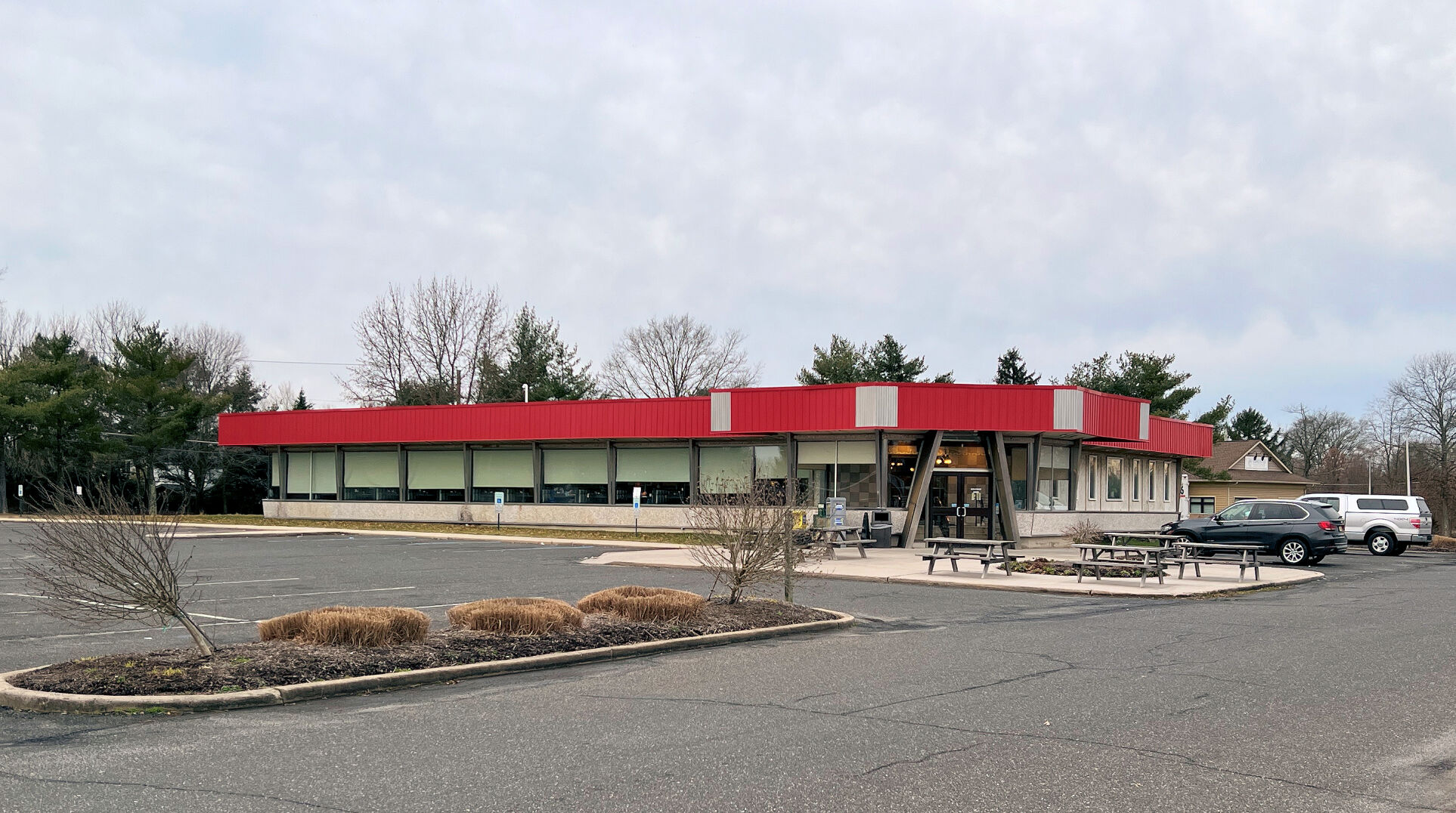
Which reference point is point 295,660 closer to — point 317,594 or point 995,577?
point 317,594

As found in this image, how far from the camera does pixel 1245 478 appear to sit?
77.4 metres

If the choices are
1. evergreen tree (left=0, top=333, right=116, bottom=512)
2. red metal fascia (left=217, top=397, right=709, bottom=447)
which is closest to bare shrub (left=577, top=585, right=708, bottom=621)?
red metal fascia (left=217, top=397, right=709, bottom=447)

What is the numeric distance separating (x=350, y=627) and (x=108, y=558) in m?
2.16

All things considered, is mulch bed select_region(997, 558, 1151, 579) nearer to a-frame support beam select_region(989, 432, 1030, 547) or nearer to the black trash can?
the black trash can

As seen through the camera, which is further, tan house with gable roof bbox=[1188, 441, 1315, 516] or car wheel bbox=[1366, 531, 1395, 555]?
tan house with gable roof bbox=[1188, 441, 1315, 516]

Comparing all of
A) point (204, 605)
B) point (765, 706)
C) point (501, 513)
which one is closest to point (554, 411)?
point (501, 513)

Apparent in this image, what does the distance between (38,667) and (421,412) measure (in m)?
34.6

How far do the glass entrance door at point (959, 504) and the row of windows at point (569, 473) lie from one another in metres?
1.93

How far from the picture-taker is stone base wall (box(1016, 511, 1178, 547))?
1353 inches

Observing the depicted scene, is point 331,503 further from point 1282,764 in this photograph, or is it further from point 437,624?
point 1282,764

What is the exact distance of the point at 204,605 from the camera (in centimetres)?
1520

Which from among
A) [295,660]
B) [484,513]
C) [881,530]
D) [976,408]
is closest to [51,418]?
[484,513]

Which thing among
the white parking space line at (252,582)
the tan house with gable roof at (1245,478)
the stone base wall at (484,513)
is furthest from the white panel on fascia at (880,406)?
the tan house with gable roof at (1245,478)

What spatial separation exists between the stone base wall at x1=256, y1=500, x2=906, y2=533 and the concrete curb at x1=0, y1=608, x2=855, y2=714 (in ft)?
83.8
